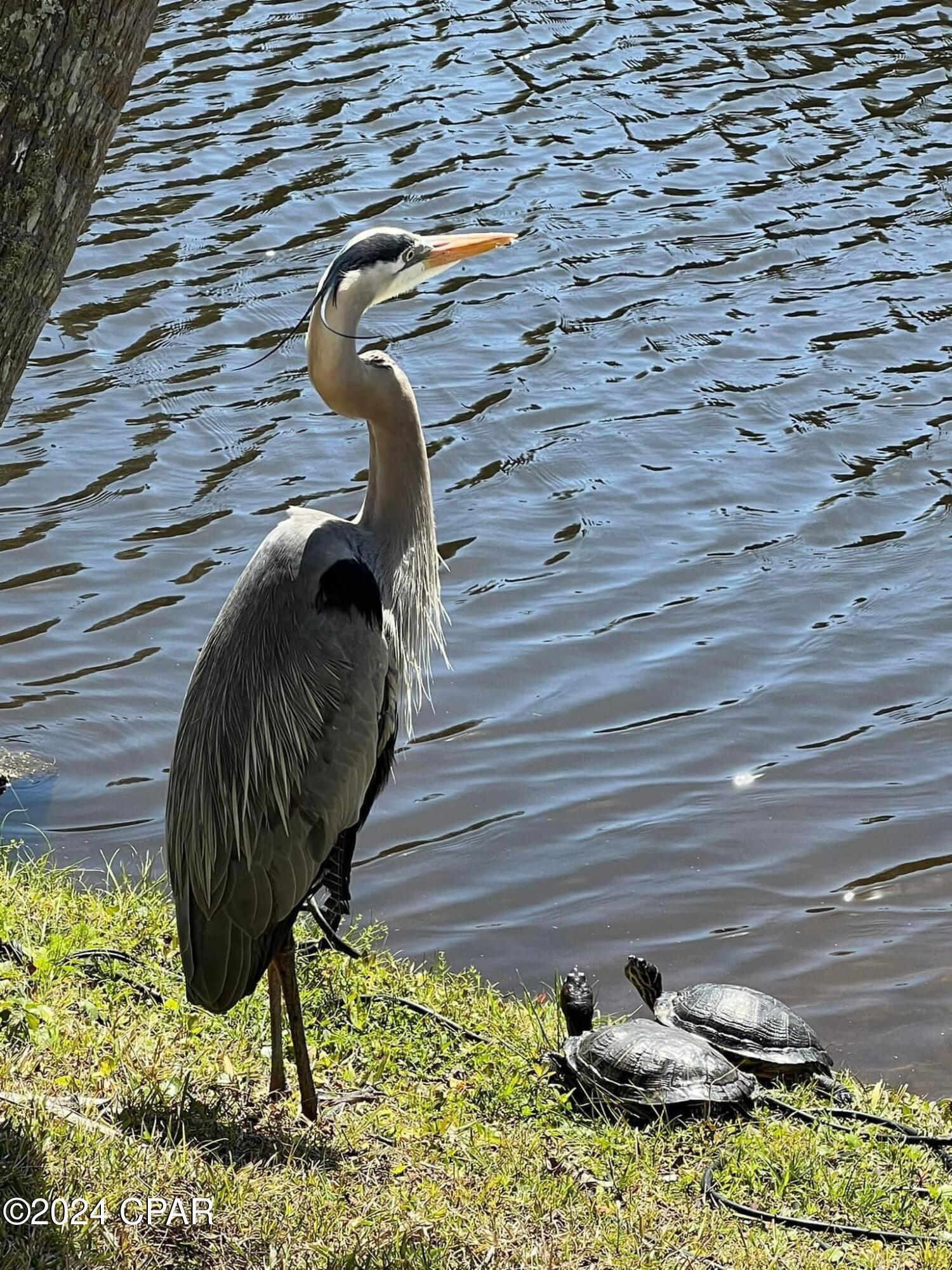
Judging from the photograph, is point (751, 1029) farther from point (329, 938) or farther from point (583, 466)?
point (583, 466)

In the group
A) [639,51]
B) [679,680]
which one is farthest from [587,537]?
[639,51]

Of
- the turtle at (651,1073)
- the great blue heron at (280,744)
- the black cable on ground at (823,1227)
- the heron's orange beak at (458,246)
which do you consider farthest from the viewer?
the heron's orange beak at (458,246)

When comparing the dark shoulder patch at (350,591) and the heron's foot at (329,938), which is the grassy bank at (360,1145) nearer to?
the heron's foot at (329,938)

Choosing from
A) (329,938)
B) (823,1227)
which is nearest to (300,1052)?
(329,938)

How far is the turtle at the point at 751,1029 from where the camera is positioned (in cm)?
458

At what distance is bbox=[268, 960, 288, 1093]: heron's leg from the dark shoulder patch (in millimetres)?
902

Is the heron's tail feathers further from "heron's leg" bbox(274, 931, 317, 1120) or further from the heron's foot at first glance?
the heron's foot

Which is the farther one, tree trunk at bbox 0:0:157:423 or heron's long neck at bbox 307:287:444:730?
A: heron's long neck at bbox 307:287:444:730

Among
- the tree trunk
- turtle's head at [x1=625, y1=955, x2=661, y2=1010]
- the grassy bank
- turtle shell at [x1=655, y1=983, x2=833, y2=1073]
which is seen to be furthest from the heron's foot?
the tree trunk

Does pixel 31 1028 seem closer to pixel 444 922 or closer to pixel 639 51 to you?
pixel 444 922

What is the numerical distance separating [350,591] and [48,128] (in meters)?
1.45

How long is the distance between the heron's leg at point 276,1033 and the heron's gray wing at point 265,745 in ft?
0.30

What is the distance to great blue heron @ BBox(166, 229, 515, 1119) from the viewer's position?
12.6 ft

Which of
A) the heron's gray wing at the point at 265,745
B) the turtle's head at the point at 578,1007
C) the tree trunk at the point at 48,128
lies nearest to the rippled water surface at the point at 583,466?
the turtle's head at the point at 578,1007
